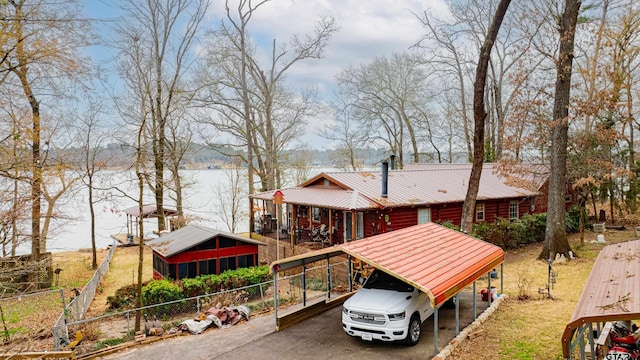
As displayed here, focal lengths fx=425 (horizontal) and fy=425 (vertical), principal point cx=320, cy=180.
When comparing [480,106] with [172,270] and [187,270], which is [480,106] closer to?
[187,270]

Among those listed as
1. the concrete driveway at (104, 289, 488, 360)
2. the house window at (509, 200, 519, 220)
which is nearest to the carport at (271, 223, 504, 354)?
the concrete driveway at (104, 289, 488, 360)

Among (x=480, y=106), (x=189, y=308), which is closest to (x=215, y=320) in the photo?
(x=189, y=308)

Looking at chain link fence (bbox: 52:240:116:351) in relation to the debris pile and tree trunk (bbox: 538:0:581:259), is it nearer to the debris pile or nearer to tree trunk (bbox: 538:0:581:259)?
the debris pile

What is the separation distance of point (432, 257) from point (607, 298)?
5.19 m

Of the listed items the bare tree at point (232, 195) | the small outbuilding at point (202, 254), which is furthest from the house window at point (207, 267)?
the bare tree at point (232, 195)

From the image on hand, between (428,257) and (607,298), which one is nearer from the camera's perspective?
(607,298)

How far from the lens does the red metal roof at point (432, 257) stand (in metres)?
9.23

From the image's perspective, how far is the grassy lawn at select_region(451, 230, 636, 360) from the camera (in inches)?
372

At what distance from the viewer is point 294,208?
2477 cm

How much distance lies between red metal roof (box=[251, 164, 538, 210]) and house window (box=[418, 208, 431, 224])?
2.14ft

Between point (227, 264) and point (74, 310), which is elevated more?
point (227, 264)

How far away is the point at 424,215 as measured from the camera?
2280 cm

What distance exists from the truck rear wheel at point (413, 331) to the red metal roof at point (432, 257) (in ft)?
4.30

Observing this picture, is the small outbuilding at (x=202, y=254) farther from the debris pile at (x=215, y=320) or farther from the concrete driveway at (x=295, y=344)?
the concrete driveway at (x=295, y=344)
